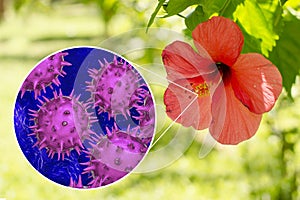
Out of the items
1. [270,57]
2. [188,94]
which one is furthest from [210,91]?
[270,57]

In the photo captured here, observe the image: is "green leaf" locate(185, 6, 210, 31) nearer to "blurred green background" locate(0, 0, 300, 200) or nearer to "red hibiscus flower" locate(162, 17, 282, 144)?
"red hibiscus flower" locate(162, 17, 282, 144)

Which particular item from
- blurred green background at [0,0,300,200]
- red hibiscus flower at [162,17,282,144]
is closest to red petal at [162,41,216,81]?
red hibiscus flower at [162,17,282,144]

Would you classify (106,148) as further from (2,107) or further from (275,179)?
(2,107)

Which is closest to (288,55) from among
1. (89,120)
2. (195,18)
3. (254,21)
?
(254,21)

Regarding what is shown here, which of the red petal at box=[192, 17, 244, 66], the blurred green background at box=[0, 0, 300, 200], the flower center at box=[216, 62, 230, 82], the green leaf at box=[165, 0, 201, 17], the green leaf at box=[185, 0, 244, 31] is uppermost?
the green leaf at box=[165, 0, 201, 17]

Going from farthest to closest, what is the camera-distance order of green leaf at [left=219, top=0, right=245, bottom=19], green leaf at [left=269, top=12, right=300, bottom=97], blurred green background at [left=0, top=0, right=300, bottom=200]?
blurred green background at [left=0, top=0, right=300, bottom=200]
green leaf at [left=269, top=12, right=300, bottom=97]
green leaf at [left=219, top=0, right=245, bottom=19]

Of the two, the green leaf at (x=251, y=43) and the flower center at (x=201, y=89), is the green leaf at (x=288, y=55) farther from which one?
the flower center at (x=201, y=89)

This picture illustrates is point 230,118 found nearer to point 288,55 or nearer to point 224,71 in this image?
point 224,71
